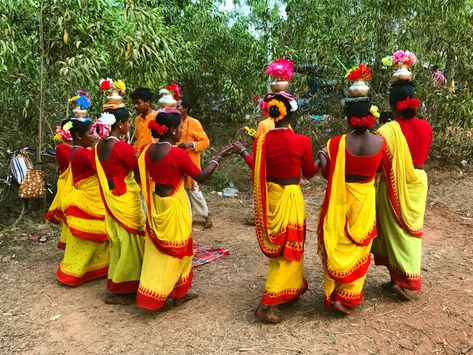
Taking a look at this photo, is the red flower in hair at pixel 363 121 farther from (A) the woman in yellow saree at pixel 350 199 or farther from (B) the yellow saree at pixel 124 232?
(B) the yellow saree at pixel 124 232

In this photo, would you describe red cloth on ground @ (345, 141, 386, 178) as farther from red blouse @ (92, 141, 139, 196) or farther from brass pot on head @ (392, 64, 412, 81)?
red blouse @ (92, 141, 139, 196)

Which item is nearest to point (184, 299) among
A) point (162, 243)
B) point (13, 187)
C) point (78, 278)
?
point (162, 243)

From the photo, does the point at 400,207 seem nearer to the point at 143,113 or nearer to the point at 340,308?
the point at 340,308

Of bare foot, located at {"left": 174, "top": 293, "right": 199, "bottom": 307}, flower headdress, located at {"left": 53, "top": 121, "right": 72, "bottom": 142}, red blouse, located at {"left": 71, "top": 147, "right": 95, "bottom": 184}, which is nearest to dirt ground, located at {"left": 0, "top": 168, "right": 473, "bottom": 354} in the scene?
bare foot, located at {"left": 174, "top": 293, "right": 199, "bottom": 307}

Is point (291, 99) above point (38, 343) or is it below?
above

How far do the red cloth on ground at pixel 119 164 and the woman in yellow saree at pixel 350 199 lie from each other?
162cm

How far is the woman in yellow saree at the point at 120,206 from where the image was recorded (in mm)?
3936

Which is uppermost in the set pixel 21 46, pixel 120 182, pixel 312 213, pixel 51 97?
pixel 21 46

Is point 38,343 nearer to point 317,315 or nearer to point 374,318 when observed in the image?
point 317,315

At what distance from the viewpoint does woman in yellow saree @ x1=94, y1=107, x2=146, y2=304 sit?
3.94m

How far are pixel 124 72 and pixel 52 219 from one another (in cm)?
212

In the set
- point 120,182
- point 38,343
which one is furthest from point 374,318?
point 38,343

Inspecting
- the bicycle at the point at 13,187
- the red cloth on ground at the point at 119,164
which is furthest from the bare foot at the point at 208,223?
the red cloth on ground at the point at 119,164

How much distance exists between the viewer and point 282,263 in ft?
11.8
